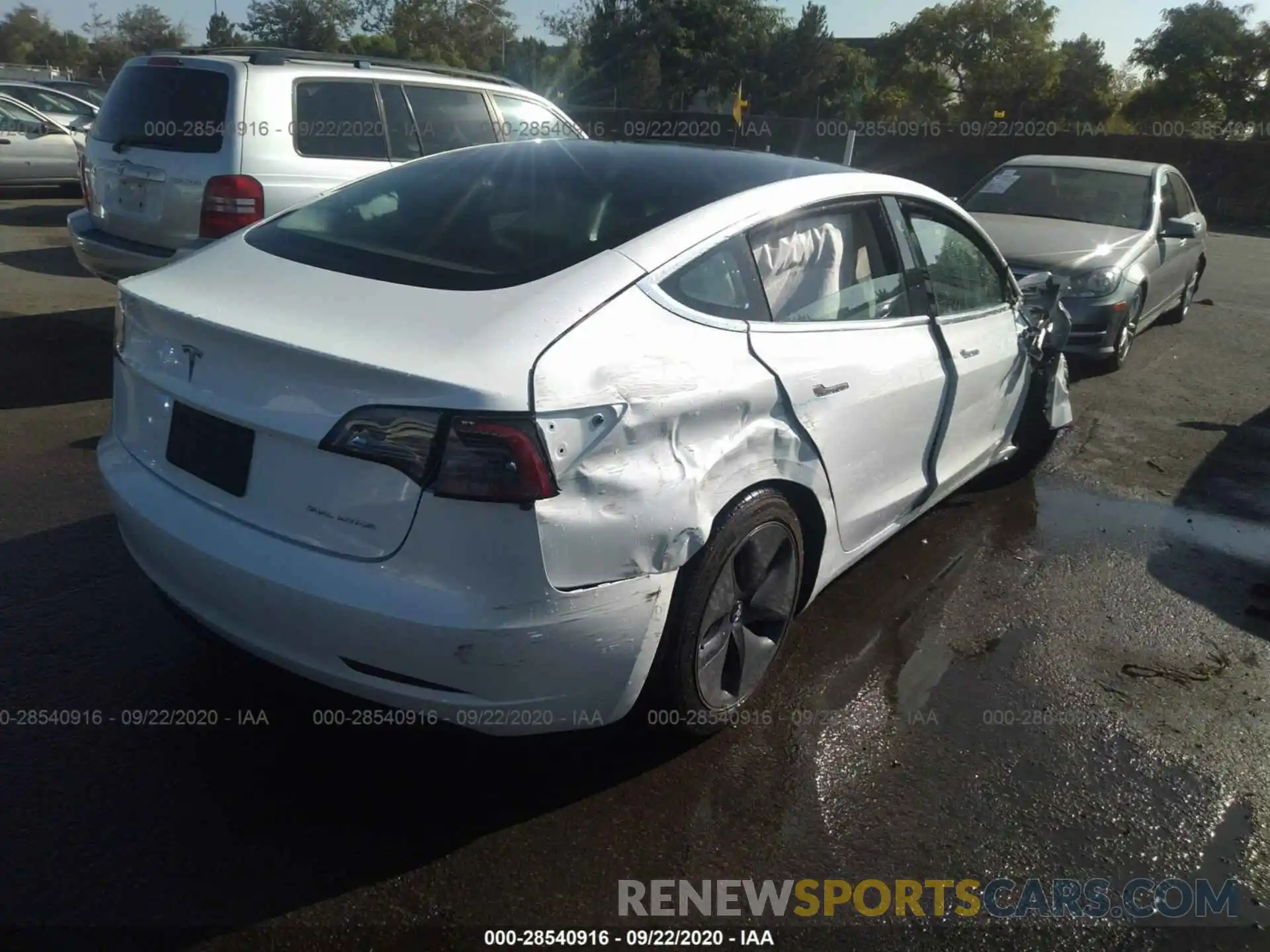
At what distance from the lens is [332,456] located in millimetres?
2396

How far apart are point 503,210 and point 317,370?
3.39 feet

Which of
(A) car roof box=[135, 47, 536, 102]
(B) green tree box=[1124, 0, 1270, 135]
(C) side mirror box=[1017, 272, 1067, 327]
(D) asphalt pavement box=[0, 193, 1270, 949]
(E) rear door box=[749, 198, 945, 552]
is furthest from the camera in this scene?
(B) green tree box=[1124, 0, 1270, 135]

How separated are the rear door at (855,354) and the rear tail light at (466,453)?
91 centimetres

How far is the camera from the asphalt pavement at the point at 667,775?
2.52 metres

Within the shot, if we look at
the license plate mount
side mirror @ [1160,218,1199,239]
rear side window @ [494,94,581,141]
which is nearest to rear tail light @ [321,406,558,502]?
the license plate mount

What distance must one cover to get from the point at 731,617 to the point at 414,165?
1.99 metres

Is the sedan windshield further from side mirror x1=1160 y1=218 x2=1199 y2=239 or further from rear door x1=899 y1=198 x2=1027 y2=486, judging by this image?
rear door x1=899 y1=198 x2=1027 y2=486

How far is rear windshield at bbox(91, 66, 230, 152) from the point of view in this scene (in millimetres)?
6316

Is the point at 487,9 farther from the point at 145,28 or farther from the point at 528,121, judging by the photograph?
the point at 528,121

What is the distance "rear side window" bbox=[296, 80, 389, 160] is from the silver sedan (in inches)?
185

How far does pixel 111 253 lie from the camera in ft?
21.4

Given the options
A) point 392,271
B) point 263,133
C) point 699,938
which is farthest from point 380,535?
point 263,133

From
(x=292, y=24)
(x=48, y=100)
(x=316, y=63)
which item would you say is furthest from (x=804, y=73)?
(x=316, y=63)

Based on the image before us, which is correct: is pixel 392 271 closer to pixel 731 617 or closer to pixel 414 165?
pixel 414 165
